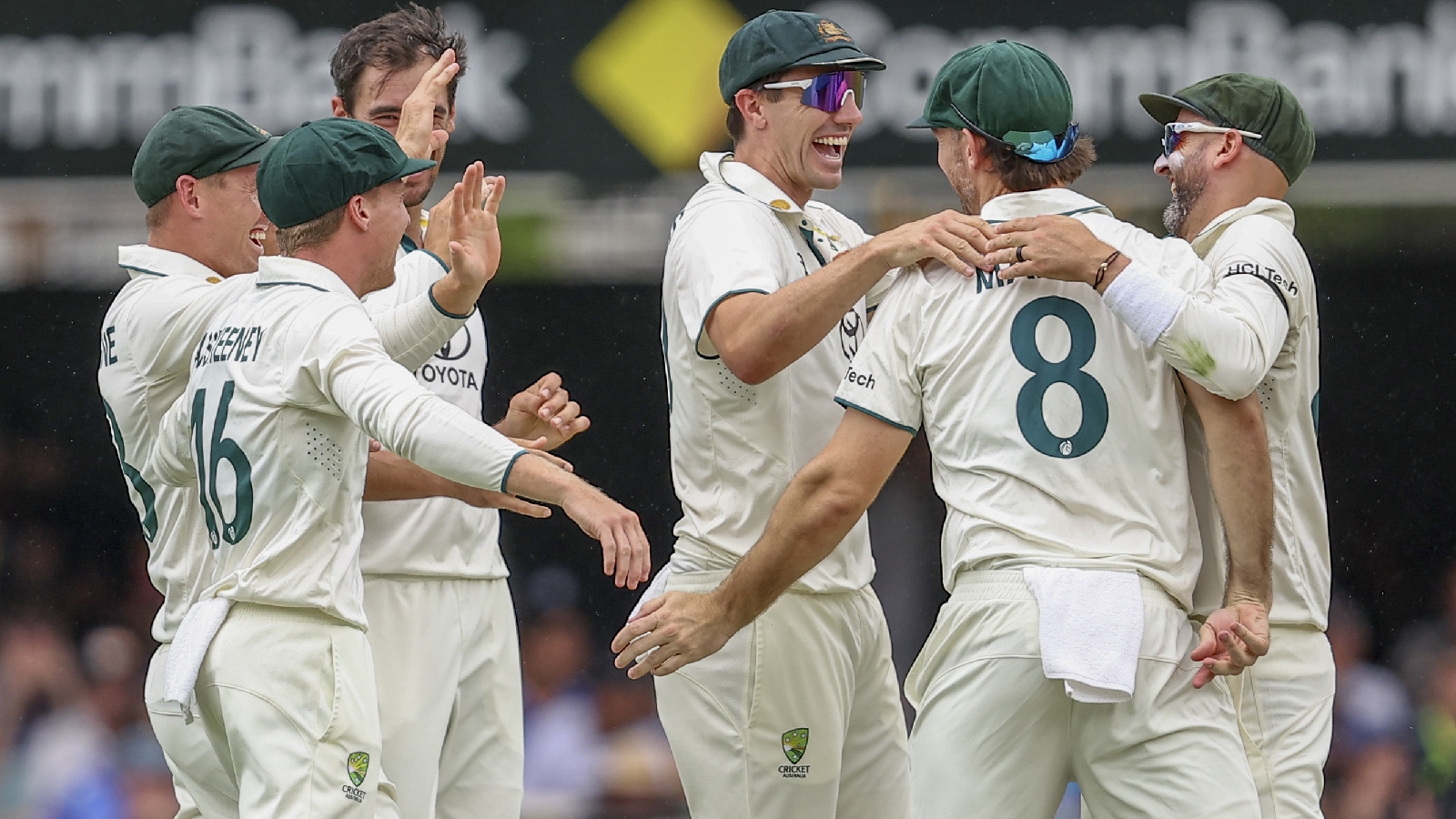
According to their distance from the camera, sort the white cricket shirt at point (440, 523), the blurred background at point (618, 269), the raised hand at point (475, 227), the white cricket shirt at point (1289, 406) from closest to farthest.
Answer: the white cricket shirt at point (1289, 406) < the raised hand at point (475, 227) < the white cricket shirt at point (440, 523) < the blurred background at point (618, 269)

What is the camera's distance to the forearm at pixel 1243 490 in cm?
350

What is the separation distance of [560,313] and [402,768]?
10.8 ft

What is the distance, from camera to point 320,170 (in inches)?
145

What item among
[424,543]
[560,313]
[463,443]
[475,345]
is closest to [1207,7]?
[560,313]

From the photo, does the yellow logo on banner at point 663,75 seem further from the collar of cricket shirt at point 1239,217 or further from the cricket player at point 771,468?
the collar of cricket shirt at point 1239,217

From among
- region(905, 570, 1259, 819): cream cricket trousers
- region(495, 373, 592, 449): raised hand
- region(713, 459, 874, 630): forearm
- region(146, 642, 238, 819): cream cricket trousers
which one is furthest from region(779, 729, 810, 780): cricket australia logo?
region(146, 642, 238, 819): cream cricket trousers

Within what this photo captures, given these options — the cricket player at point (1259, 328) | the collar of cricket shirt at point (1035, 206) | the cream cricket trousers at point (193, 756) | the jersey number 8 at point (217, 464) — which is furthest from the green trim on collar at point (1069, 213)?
the cream cricket trousers at point (193, 756)

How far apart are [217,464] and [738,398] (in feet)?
3.78

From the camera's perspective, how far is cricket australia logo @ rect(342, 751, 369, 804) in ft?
11.5

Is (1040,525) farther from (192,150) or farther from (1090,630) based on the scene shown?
(192,150)

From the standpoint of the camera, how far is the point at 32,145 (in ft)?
22.9

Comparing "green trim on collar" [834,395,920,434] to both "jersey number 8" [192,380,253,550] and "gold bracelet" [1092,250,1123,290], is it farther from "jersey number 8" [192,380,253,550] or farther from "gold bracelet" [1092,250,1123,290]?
"jersey number 8" [192,380,253,550]

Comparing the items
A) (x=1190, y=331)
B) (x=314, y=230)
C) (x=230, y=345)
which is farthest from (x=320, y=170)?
(x=1190, y=331)

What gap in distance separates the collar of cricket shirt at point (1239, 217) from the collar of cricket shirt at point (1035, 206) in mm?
578
